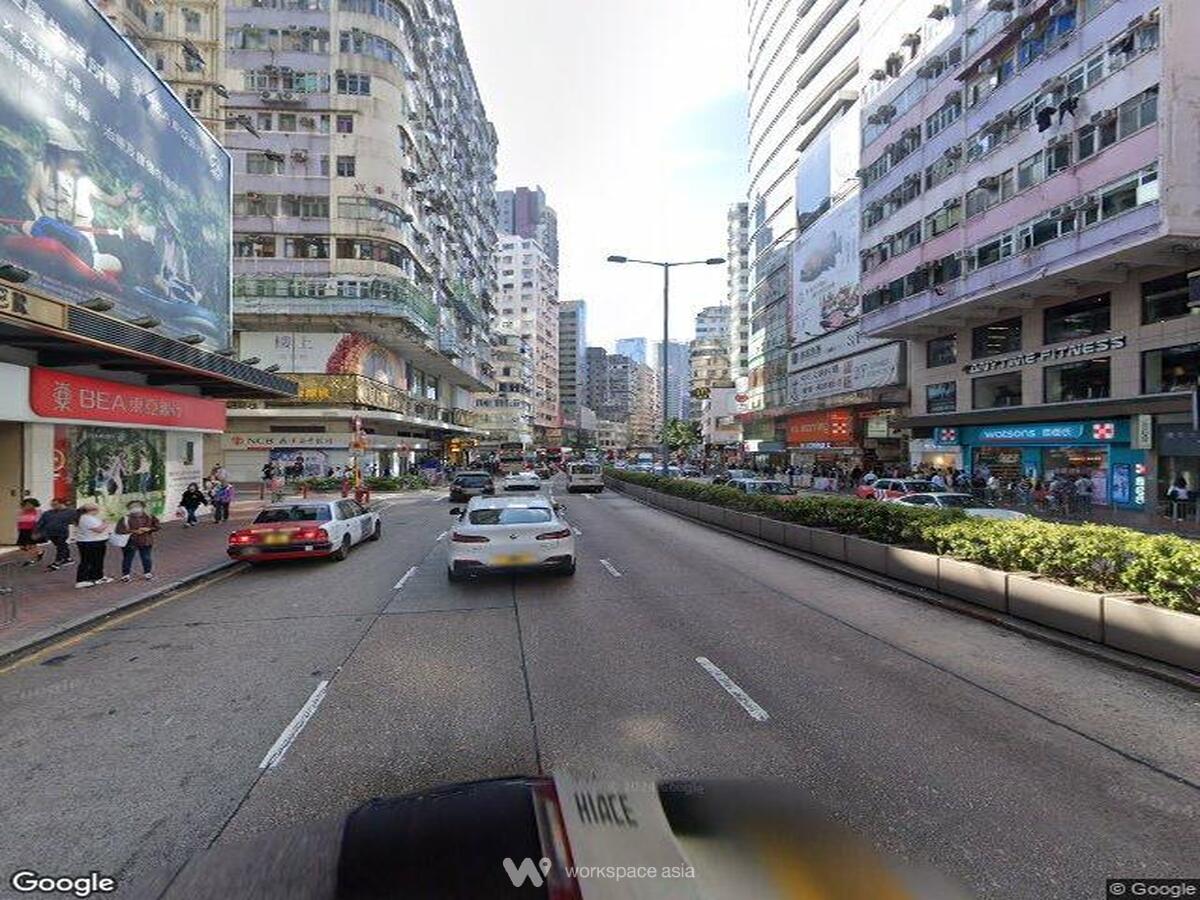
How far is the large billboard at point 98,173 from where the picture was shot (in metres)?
14.3

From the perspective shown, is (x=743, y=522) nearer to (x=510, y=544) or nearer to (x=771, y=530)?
(x=771, y=530)

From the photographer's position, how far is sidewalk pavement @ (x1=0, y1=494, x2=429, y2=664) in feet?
27.9

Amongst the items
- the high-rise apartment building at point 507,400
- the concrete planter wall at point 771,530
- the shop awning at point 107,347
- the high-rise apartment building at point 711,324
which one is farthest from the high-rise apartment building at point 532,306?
the concrete planter wall at point 771,530

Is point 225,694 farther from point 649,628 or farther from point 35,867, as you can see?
point 649,628

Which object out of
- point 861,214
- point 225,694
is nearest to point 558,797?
point 225,694

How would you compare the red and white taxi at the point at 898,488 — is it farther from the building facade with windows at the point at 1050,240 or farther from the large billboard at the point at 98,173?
the large billboard at the point at 98,173

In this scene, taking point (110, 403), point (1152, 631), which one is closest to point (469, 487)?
point (110, 403)

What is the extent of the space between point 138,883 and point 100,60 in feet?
69.1

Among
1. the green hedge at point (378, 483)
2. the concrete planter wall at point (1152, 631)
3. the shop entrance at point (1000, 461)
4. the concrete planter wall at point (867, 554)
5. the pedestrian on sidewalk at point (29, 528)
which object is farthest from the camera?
the green hedge at point (378, 483)

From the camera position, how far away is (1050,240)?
25.8 meters

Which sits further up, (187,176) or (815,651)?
(187,176)

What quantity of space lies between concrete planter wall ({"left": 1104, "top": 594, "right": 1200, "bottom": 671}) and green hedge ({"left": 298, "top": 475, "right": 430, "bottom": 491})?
37260mm

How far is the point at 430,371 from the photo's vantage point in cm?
6869

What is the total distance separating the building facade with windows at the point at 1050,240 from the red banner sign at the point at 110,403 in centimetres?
3150
